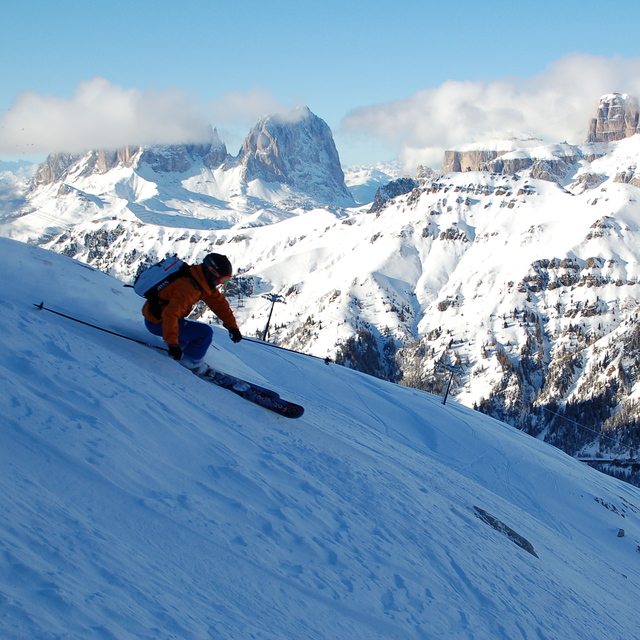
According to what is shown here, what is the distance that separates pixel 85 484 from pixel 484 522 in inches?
257

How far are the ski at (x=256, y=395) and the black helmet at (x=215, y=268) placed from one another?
1832 mm

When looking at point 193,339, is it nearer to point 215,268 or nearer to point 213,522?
point 215,268

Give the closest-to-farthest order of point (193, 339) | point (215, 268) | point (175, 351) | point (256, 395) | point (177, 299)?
point (175, 351)
point (177, 299)
point (215, 268)
point (256, 395)
point (193, 339)

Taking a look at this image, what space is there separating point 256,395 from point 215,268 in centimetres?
237

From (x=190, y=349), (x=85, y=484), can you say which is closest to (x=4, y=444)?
(x=85, y=484)

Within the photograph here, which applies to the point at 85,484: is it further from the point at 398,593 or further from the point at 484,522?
the point at 484,522

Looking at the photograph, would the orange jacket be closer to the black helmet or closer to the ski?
the black helmet

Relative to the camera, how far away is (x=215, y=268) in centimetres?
863

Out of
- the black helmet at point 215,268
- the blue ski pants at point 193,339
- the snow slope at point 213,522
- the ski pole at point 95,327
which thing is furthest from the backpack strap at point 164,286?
the ski pole at point 95,327

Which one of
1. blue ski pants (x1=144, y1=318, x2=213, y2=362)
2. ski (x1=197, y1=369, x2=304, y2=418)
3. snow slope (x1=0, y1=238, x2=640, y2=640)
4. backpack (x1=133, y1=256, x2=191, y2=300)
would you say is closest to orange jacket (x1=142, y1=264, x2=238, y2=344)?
backpack (x1=133, y1=256, x2=191, y2=300)

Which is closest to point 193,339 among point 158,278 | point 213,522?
point 158,278

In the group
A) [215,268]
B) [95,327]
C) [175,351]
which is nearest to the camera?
[175,351]

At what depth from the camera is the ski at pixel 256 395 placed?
8953 millimetres

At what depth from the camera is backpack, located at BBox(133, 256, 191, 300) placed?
870cm
